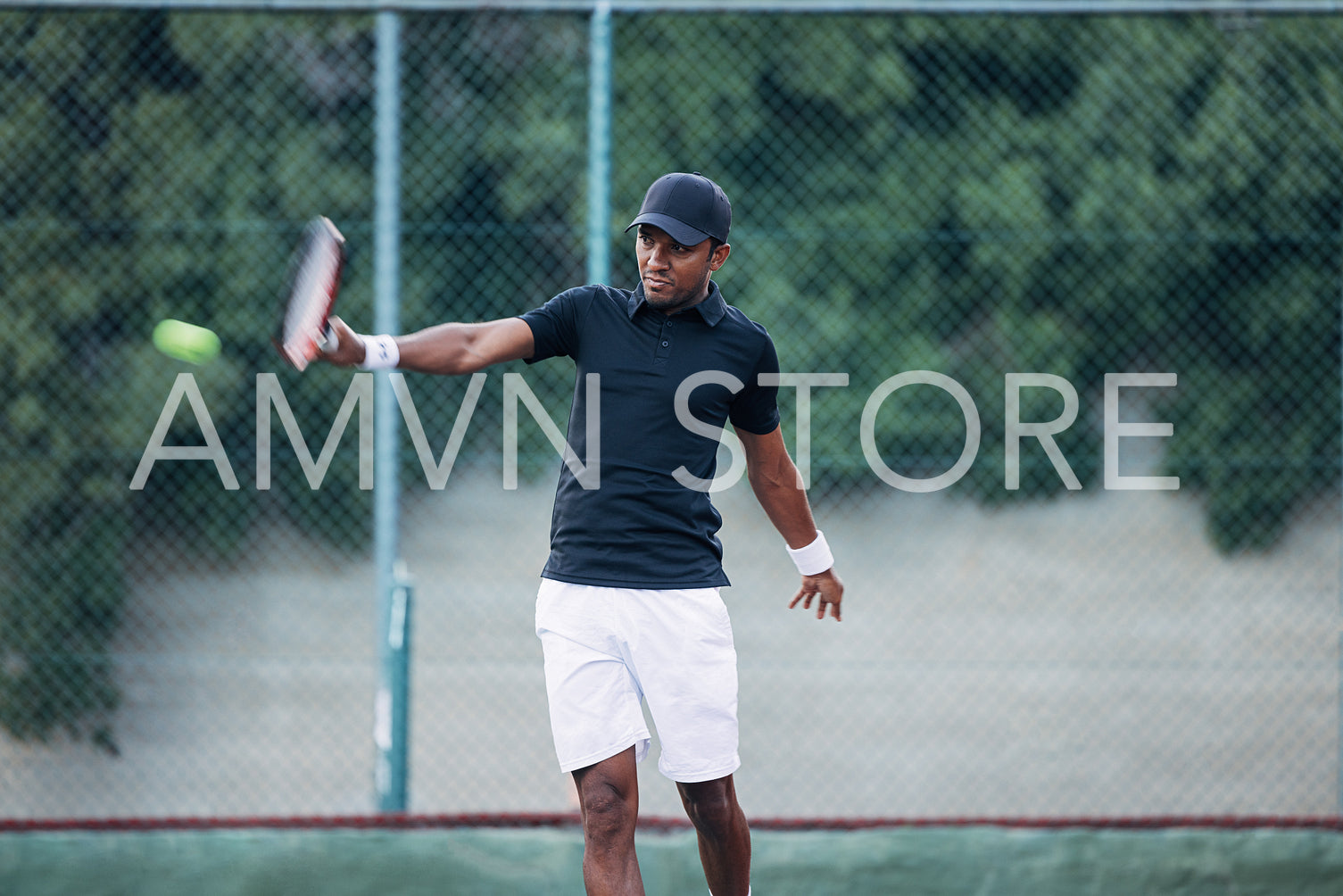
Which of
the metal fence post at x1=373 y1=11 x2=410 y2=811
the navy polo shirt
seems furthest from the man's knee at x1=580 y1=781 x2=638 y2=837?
the metal fence post at x1=373 y1=11 x2=410 y2=811

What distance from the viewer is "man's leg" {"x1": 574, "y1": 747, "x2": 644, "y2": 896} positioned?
2605 millimetres

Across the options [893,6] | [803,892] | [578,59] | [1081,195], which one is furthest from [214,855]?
[1081,195]

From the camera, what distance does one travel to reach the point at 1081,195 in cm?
705

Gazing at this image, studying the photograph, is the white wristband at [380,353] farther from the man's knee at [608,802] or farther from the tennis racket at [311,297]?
the man's knee at [608,802]

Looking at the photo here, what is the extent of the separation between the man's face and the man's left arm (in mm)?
421

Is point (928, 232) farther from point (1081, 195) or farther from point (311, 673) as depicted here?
point (311, 673)

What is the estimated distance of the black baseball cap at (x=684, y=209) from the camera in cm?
260

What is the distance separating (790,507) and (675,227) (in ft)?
2.62

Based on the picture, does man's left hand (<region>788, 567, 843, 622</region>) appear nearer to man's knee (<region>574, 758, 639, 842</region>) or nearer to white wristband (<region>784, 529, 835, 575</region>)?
white wristband (<region>784, 529, 835, 575</region>)

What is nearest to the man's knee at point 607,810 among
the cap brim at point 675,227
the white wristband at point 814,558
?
the white wristband at point 814,558

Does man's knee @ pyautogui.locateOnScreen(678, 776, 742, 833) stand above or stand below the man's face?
below

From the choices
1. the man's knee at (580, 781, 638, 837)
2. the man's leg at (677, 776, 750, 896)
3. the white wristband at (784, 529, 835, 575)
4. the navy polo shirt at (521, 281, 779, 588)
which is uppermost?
the navy polo shirt at (521, 281, 779, 588)

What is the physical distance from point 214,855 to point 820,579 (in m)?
2.12

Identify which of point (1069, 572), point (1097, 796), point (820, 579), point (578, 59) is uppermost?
point (578, 59)
